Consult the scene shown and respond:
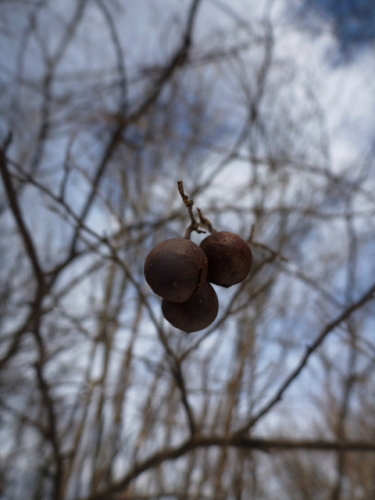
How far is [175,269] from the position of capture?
0.79 m

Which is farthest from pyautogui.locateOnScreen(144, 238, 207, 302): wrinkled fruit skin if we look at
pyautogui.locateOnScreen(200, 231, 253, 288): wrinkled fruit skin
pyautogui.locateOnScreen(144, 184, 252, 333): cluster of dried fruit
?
pyautogui.locateOnScreen(200, 231, 253, 288): wrinkled fruit skin

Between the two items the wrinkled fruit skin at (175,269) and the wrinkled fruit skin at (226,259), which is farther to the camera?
the wrinkled fruit skin at (226,259)

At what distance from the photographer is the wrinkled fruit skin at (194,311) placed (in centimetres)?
86

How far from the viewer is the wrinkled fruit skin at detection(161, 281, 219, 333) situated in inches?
34.0

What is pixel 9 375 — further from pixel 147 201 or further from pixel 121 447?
pixel 147 201

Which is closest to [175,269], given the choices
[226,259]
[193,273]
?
[193,273]

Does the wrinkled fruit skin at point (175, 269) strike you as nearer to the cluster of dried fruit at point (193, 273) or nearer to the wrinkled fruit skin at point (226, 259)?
the cluster of dried fruit at point (193, 273)

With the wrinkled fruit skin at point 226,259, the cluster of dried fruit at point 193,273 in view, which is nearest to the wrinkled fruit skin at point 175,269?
the cluster of dried fruit at point 193,273

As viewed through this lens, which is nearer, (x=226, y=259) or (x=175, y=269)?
(x=175, y=269)

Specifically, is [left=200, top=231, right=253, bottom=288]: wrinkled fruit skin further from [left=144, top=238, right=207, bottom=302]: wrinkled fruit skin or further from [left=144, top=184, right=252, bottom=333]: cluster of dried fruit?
[left=144, top=238, right=207, bottom=302]: wrinkled fruit skin

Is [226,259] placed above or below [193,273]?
above

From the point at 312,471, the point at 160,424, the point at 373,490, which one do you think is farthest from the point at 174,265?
the point at 312,471

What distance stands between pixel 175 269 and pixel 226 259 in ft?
0.61

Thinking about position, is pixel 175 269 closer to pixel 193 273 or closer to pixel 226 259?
pixel 193 273
